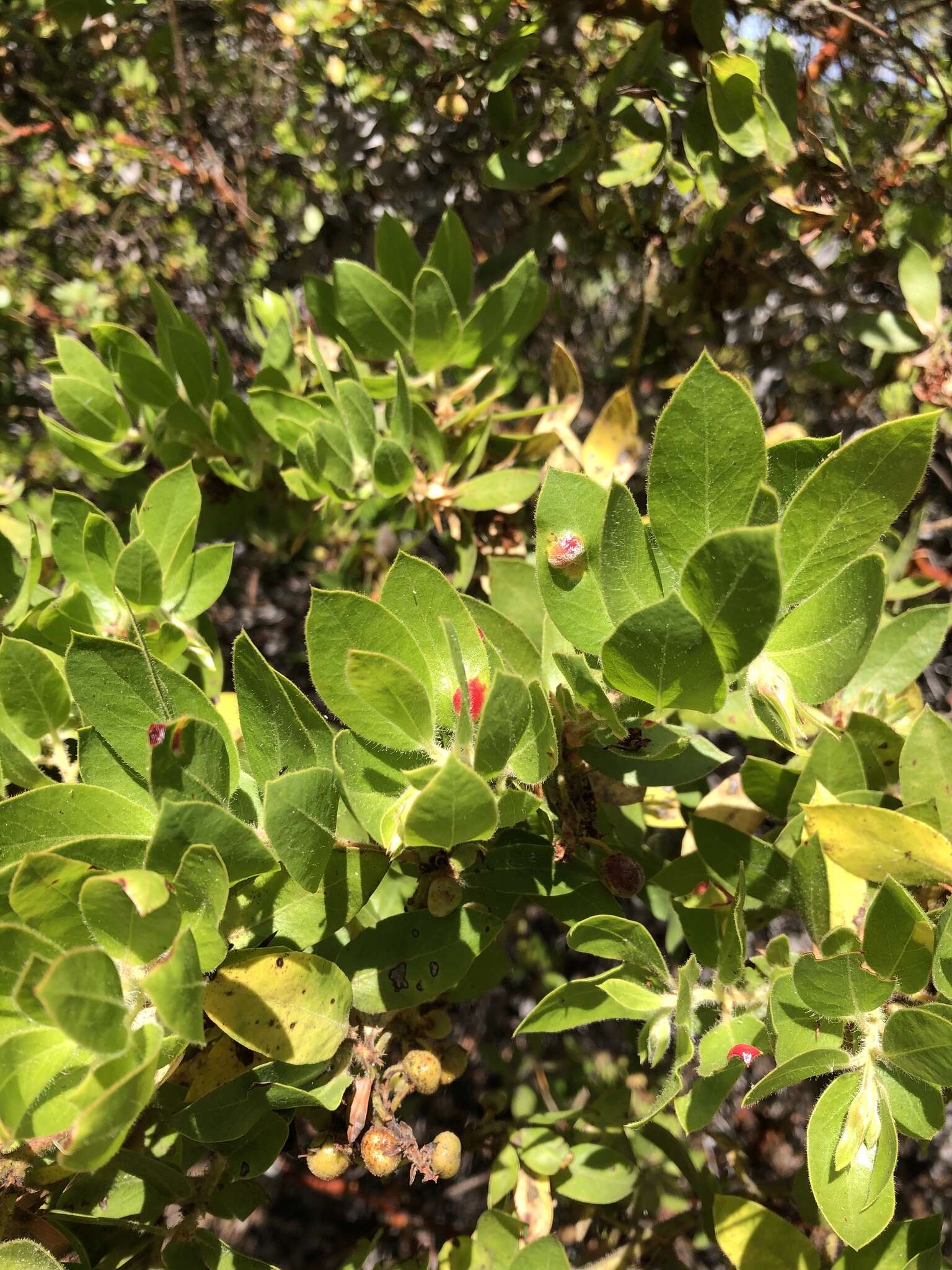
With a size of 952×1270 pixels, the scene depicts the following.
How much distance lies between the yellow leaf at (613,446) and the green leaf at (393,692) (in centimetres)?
86

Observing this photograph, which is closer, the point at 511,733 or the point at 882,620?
the point at 511,733

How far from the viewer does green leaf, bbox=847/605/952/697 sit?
Result: 1221mm

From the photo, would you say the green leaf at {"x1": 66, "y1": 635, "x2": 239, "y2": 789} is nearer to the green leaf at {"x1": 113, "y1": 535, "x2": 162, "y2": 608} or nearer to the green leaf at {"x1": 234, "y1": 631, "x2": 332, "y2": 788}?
the green leaf at {"x1": 234, "y1": 631, "x2": 332, "y2": 788}

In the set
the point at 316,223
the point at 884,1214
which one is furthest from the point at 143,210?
the point at 884,1214

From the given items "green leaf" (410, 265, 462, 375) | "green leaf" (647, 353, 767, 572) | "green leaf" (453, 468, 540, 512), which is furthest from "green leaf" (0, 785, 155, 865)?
"green leaf" (410, 265, 462, 375)

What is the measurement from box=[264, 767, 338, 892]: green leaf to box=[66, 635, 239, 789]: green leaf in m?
0.10

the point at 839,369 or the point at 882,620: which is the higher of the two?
the point at 839,369

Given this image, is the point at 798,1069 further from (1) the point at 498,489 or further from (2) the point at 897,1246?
(1) the point at 498,489

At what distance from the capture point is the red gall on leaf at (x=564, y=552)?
80 cm

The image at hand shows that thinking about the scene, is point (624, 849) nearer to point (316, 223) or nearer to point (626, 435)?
point (626, 435)

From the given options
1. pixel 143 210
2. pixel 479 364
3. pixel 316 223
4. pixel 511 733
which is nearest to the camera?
pixel 511 733

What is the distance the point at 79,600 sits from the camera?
1165 mm

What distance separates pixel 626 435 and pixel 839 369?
0.63 m

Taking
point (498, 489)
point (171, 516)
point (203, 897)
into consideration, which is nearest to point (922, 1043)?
point (203, 897)
